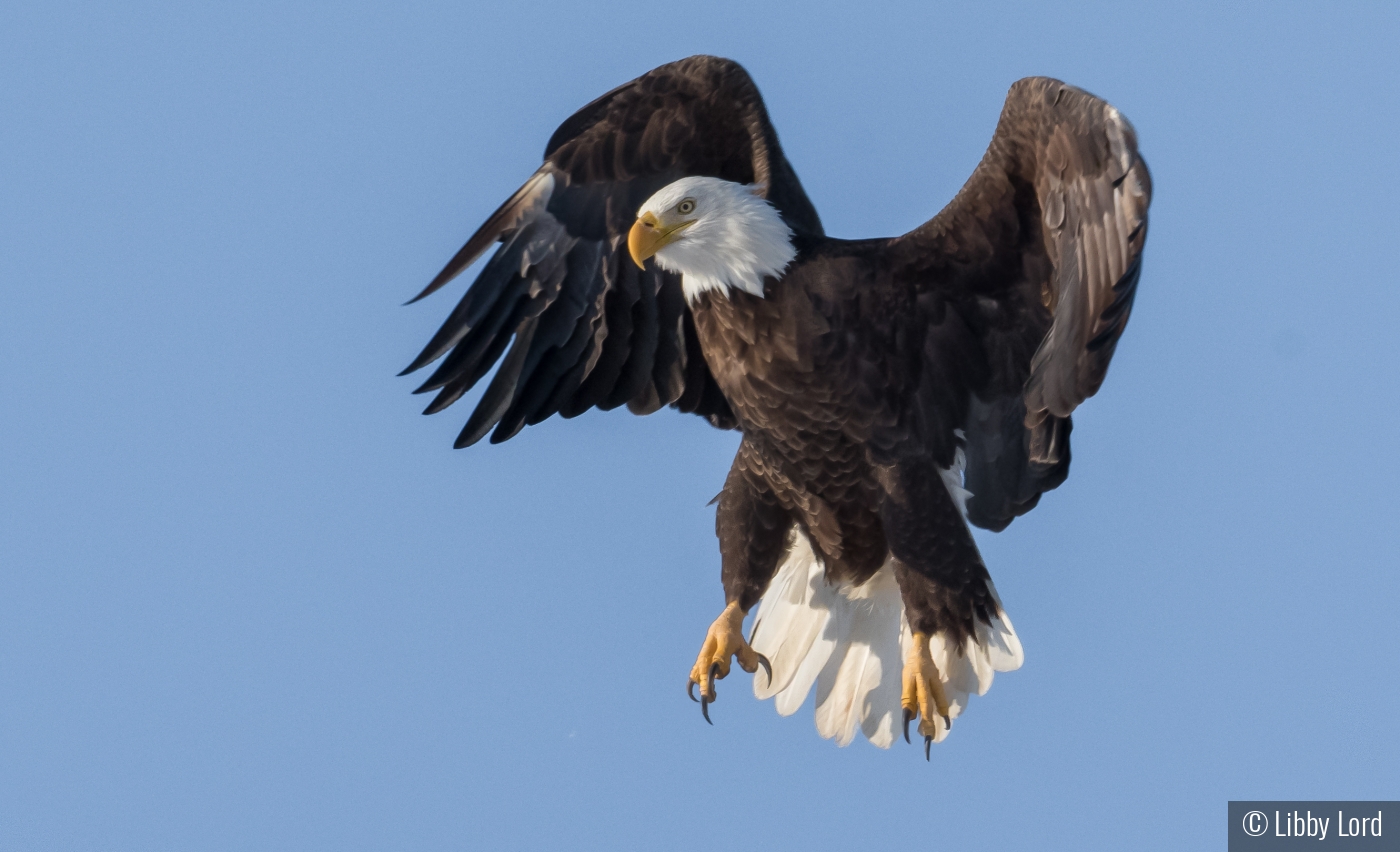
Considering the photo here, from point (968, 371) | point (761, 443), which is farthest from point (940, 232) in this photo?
point (761, 443)

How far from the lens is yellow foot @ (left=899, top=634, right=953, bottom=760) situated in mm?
6285

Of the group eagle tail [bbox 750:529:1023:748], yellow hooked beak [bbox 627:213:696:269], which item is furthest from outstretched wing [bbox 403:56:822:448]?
eagle tail [bbox 750:529:1023:748]

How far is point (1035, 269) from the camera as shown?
5930 millimetres

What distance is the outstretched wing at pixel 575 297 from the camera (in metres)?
6.39

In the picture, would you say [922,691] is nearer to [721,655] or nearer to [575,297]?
[721,655]

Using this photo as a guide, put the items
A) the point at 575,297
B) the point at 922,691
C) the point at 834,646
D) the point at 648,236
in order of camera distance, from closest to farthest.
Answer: the point at 648,236 → the point at 922,691 → the point at 575,297 → the point at 834,646

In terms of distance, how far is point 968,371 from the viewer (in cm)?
614

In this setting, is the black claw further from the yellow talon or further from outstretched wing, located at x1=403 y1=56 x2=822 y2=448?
outstretched wing, located at x1=403 y1=56 x2=822 y2=448

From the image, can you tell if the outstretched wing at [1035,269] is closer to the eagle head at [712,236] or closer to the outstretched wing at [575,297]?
the eagle head at [712,236]

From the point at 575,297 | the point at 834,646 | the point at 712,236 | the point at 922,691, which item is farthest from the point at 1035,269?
the point at 834,646

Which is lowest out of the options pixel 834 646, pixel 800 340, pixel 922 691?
pixel 922 691

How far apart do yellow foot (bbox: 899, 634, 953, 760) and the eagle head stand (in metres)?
1.20

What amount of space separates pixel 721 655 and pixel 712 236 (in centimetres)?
128

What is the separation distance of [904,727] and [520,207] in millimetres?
1978
